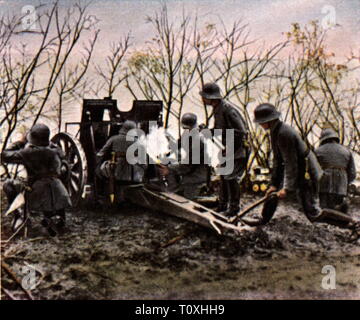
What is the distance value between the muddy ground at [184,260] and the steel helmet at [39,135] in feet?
2.87

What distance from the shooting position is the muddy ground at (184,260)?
4.51 meters

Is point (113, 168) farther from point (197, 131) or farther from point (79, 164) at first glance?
point (197, 131)

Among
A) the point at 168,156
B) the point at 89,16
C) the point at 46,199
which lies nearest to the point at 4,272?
the point at 46,199

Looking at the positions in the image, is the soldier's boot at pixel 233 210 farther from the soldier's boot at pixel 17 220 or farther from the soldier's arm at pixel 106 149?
the soldier's boot at pixel 17 220

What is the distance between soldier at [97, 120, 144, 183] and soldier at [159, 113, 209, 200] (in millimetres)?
385

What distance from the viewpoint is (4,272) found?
4.59m

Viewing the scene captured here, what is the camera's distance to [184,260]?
4.73 metres

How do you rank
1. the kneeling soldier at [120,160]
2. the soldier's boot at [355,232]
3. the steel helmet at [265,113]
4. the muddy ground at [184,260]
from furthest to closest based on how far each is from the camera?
1. the kneeling soldier at [120,160]
2. the soldier's boot at [355,232]
3. the steel helmet at [265,113]
4. the muddy ground at [184,260]

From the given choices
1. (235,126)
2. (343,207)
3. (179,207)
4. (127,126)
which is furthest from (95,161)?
(343,207)

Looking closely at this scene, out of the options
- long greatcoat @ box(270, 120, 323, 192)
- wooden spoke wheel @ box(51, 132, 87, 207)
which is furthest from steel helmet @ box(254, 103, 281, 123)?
wooden spoke wheel @ box(51, 132, 87, 207)

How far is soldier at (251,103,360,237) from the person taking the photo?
485cm

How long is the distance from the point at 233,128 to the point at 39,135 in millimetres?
2241

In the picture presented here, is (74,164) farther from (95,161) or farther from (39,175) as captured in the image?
(39,175)

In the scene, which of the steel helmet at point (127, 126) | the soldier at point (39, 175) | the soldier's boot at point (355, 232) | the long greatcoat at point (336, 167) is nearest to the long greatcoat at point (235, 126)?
the long greatcoat at point (336, 167)
